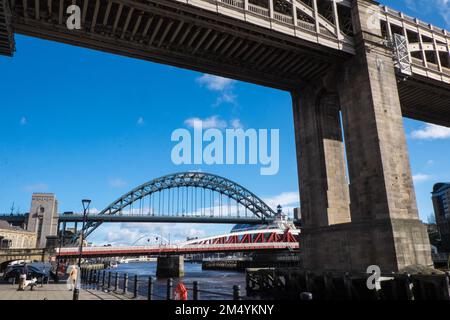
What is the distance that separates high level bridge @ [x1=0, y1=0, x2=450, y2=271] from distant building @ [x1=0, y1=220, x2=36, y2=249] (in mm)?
80168

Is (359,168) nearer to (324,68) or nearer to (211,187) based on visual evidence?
(324,68)

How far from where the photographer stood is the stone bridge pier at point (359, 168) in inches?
909

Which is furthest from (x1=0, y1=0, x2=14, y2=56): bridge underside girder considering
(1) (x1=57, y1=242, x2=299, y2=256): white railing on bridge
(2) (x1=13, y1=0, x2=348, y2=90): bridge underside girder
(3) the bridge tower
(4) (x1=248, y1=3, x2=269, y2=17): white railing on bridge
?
(3) the bridge tower

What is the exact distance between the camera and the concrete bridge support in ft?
272

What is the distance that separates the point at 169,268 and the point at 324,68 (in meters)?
66.1

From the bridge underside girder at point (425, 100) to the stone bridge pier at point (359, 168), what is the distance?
7.10m

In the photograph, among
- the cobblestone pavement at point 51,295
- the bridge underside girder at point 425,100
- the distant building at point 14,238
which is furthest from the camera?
the distant building at point 14,238

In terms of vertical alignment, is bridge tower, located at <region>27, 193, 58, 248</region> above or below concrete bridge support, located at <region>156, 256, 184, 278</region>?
above

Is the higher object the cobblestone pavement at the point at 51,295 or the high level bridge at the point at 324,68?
the high level bridge at the point at 324,68

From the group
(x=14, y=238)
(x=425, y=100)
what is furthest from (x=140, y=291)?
(x=14, y=238)

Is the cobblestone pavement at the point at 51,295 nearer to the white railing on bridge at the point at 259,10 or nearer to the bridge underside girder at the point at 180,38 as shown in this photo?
the bridge underside girder at the point at 180,38

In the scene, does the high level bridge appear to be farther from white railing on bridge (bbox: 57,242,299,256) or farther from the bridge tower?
the bridge tower

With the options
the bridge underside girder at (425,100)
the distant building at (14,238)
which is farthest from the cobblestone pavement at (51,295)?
the distant building at (14,238)
